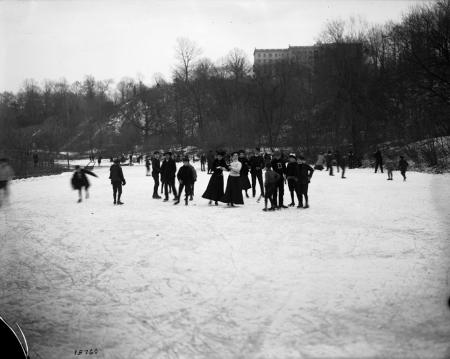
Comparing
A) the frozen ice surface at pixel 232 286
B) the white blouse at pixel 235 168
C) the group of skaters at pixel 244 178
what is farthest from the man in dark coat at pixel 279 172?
the frozen ice surface at pixel 232 286

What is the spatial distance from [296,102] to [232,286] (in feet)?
145

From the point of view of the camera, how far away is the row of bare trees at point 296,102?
8.58m

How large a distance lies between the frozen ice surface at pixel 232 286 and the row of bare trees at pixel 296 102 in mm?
2215

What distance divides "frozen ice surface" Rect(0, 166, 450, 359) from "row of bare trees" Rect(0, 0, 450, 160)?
222 centimetres

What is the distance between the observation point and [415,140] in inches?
1135

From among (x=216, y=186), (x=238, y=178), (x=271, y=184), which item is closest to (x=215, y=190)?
(x=216, y=186)

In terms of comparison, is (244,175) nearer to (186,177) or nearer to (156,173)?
(186,177)

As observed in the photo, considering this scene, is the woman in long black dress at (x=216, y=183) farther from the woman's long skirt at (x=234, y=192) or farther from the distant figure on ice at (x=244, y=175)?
the distant figure on ice at (x=244, y=175)

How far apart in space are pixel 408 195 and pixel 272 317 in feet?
35.9

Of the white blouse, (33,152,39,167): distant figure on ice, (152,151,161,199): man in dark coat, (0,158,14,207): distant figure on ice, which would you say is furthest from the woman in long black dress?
(0,158,14,207): distant figure on ice

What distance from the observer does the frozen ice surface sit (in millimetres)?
3359

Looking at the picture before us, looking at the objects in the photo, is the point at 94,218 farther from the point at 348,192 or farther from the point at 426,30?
the point at 426,30

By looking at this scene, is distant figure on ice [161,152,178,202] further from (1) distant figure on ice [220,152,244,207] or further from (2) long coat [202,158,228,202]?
(1) distant figure on ice [220,152,244,207]

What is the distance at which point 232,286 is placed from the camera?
470cm
